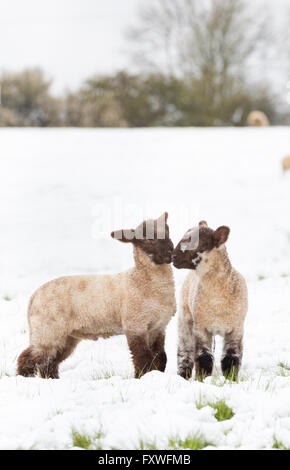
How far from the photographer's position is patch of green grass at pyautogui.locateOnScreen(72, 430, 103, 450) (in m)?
3.10

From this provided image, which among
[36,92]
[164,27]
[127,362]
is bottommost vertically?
[127,362]

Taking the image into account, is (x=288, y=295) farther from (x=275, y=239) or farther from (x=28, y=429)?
(x=28, y=429)

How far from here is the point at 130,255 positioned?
30.1 feet

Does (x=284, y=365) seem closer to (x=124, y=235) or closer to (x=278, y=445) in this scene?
(x=278, y=445)

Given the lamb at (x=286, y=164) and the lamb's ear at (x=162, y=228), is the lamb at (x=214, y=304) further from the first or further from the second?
the lamb at (x=286, y=164)

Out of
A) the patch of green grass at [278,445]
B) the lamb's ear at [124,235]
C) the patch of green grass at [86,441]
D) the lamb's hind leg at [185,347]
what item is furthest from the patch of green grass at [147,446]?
the lamb's ear at [124,235]

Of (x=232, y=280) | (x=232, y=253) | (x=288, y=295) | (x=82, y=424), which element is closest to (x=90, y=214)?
(x=232, y=253)

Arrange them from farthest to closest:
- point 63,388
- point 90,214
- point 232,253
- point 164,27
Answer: point 164,27, point 90,214, point 232,253, point 63,388

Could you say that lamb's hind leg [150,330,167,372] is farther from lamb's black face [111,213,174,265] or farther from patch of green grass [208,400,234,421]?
patch of green grass [208,400,234,421]

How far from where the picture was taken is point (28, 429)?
3.25m

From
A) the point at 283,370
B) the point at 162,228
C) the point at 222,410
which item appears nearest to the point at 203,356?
the point at 222,410

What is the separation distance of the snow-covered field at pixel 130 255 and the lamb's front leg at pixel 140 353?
150 mm

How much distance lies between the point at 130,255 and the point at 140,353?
520 cm

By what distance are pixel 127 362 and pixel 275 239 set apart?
5581 millimetres
